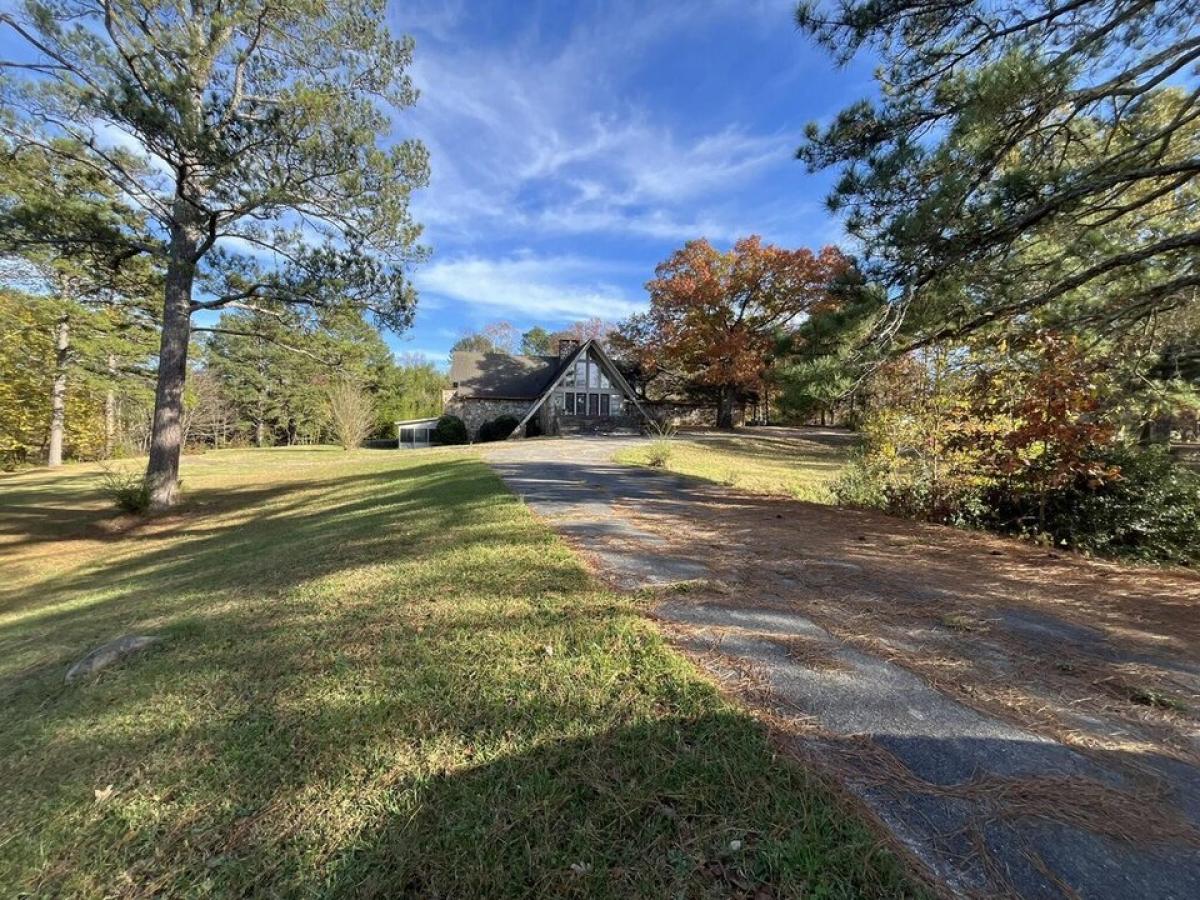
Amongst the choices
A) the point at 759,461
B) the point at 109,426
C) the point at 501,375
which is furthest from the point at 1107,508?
the point at 109,426

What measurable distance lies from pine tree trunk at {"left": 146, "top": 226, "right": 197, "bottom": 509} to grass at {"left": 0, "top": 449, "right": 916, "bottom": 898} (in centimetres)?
770

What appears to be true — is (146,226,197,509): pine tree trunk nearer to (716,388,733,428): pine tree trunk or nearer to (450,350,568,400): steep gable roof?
(450,350,568,400): steep gable roof

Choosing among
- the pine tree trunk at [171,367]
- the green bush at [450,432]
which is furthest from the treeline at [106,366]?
the green bush at [450,432]

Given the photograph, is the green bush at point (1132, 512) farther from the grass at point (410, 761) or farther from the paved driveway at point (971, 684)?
the grass at point (410, 761)

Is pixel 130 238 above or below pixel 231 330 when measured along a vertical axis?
above

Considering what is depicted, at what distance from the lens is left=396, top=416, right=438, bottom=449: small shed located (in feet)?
110

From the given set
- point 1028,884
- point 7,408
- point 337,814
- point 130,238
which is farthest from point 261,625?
point 7,408

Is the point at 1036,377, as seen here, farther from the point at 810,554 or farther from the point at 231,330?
the point at 231,330

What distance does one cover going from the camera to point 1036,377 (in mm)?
5523

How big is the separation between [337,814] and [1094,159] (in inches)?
317

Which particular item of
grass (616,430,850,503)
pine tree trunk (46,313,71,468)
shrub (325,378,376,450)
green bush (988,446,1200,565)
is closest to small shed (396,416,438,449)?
shrub (325,378,376,450)

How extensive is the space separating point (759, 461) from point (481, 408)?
17811 millimetres

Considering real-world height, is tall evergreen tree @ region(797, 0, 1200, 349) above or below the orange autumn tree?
below

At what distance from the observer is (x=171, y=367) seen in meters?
10.4
